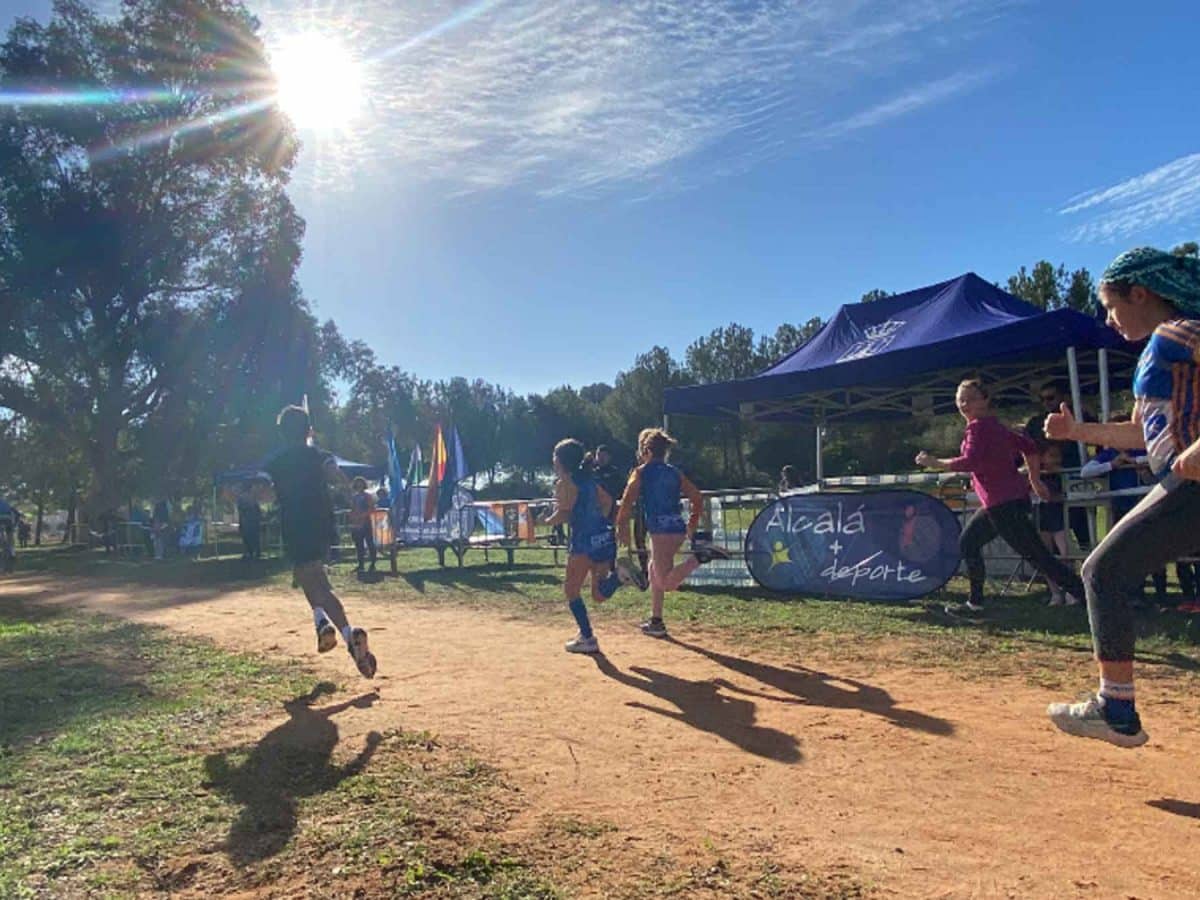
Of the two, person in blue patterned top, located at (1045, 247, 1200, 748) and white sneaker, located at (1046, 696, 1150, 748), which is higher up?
person in blue patterned top, located at (1045, 247, 1200, 748)

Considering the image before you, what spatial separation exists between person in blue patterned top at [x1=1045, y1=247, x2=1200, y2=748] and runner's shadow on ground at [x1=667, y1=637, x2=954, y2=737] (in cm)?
108

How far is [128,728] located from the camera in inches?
191

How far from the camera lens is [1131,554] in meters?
3.37

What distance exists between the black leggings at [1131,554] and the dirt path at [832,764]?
2.20ft

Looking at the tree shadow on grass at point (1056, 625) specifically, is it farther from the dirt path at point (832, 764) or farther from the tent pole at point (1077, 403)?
the tent pole at point (1077, 403)

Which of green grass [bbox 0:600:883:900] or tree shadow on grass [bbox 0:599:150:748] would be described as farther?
tree shadow on grass [bbox 0:599:150:748]

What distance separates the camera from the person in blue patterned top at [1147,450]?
3203mm

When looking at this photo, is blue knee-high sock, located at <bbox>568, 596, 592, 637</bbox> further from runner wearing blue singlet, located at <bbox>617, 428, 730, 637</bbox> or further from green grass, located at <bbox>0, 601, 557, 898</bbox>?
green grass, located at <bbox>0, 601, 557, 898</bbox>

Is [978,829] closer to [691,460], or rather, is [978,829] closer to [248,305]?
[248,305]

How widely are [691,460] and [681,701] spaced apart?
40729 mm

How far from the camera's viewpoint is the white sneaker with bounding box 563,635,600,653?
704 centimetres

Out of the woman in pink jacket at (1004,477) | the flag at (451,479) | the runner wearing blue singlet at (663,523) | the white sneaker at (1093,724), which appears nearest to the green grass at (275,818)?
the white sneaker at (1093,724)

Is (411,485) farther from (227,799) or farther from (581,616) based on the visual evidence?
(227,799)

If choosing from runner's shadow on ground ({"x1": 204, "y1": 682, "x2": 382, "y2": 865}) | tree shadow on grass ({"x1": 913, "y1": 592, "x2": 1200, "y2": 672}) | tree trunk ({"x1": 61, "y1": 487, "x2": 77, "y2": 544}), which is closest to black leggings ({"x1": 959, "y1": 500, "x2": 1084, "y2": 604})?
tree shadow on grass ({"x1": 913, "y1": 592, "x2": 1200, "y2": 672})
